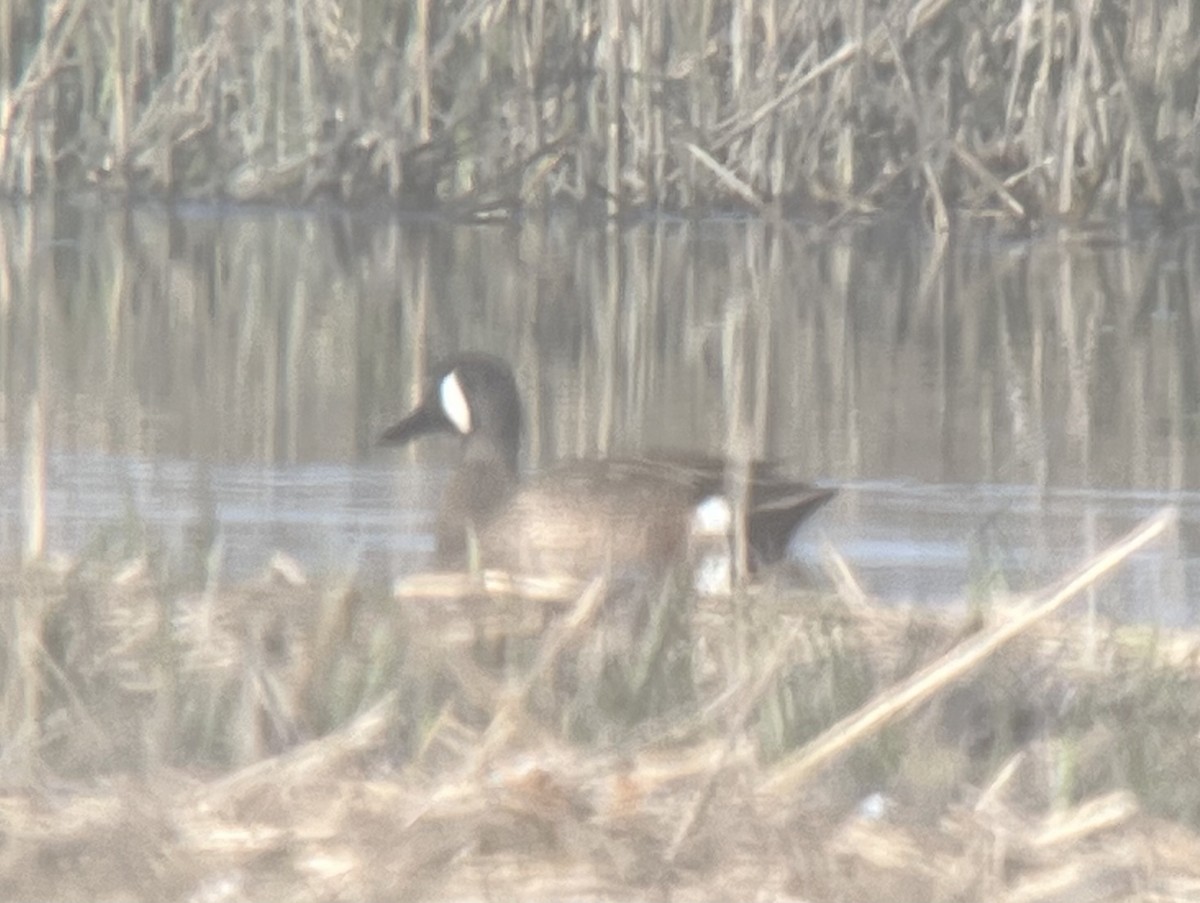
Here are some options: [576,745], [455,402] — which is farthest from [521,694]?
[455,402]

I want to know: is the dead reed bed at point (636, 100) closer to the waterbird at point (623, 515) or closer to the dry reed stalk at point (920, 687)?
the waterbird at point (623, 515)

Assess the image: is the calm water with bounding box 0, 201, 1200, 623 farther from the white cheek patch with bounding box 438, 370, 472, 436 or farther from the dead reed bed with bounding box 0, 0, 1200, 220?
the dead reed bed with bounding box 0, 0, 1200, 220

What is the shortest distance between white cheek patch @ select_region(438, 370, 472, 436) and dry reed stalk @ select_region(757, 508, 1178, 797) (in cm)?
359

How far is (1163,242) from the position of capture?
13.9m

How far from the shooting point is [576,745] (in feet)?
10.5

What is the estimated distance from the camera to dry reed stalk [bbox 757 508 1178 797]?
2.68 meters

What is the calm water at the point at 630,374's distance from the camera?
5.76 metres

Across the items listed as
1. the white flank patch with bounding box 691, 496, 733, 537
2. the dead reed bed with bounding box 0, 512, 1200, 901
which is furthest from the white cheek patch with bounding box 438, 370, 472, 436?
the dead reed bed with bounding box 0, 512, 1200, 901

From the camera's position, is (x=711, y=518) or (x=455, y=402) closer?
(x=711, y=518)

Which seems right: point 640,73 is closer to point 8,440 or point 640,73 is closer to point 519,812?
point 8,440

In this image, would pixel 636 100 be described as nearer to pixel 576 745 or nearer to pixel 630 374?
pixel 630 374

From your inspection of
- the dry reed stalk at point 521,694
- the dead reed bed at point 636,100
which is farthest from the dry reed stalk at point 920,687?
the dead reed bed at point 636,100

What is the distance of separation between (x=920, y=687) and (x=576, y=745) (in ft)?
1.98

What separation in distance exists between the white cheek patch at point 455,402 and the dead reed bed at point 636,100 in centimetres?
673
